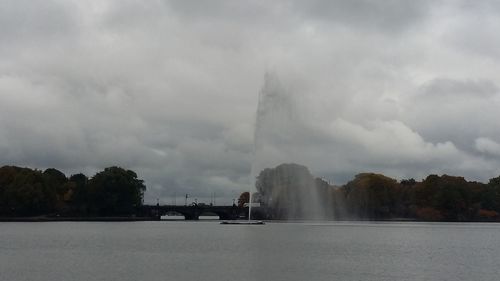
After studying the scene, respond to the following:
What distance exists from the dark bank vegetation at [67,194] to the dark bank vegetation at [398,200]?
34.1 meters

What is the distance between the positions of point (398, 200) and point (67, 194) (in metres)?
71.6

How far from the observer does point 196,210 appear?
173625 mm

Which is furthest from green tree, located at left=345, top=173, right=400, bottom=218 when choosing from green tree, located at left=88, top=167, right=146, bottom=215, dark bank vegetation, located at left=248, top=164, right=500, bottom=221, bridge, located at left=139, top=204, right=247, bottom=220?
green tree, located at left=88, top=167, right=146, bottom=215

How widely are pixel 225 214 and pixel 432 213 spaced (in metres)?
44.8

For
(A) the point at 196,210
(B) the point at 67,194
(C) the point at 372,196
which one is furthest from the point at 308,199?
(B) the point at 67,194

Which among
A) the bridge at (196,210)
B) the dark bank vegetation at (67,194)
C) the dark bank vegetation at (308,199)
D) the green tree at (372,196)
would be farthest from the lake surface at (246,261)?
the bridge at (196,210)

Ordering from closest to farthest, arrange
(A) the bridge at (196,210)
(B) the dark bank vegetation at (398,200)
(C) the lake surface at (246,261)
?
(C) the lake surface at (246,261), (B) the dark bank vegetation at (398,200), (A) the bridge at (196,210)

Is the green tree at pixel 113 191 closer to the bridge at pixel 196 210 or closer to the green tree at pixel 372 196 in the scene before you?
the bridge at pixel 196 210

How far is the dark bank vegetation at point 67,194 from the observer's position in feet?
463

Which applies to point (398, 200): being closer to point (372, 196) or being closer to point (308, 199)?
point (372, 196)

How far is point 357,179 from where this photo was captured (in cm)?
16638

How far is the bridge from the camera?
163m

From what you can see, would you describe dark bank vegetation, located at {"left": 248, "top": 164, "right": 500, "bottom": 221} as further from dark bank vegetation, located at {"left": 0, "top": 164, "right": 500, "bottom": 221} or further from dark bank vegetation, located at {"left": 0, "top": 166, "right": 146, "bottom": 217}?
dark bank vegetation, located at {"left": 0, "top": 166, "right": 146, "bottom": 217}

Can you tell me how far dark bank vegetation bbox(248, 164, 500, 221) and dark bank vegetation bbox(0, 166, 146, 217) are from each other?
3414 cm
